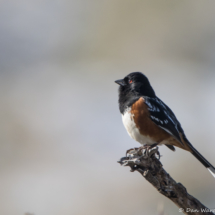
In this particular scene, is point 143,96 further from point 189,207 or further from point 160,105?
point 189,207

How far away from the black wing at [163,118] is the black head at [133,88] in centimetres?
18

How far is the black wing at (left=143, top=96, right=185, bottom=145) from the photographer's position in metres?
3.57

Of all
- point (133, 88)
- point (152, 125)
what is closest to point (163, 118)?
point (152, 125)

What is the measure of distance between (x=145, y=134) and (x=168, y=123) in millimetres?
323

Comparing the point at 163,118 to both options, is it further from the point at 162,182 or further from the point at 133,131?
the point at 162,182

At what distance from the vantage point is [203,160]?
3652 millimetres

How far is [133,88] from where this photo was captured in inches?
157

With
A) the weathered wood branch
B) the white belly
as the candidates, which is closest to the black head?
the white belly

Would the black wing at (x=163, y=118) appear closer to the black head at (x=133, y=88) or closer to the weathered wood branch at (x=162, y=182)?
the black head at (x=133, y=88)

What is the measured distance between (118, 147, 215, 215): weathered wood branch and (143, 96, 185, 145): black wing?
2.54 ft

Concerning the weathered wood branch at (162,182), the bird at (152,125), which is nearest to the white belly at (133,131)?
the bird at (152,125)

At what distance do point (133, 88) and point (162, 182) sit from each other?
1585 mm

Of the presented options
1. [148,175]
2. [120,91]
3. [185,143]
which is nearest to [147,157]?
[148,175]

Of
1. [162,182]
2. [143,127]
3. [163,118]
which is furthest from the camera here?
[163,118]
